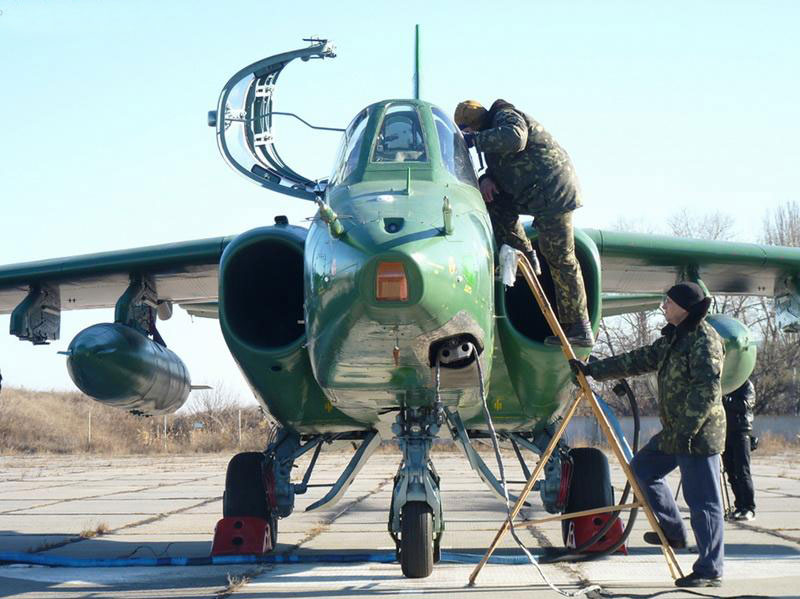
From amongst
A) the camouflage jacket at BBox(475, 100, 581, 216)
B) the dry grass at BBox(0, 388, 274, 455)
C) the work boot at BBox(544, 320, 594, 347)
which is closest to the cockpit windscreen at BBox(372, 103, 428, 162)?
the camouflage jacket at BBox(475, 100, 581, 216)

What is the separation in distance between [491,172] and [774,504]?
6.99 m

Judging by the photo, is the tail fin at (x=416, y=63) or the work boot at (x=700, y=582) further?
the tail fin at (x=416, y=63)

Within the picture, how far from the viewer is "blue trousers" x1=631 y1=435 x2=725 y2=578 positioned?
498 centimetres

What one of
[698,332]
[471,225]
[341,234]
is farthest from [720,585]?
[341,234]

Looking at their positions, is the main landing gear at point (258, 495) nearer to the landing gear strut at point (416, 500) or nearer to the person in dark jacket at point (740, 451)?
the landing gear strut at point (416, 500)

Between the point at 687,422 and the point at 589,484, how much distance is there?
2.39 meters

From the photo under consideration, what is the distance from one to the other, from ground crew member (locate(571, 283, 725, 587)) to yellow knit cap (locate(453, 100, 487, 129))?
6.12ft

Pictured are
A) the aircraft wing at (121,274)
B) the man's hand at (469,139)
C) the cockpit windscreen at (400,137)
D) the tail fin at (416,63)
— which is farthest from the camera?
the tail fin at (416,63)

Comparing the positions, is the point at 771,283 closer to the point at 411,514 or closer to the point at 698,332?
the point at 698,332

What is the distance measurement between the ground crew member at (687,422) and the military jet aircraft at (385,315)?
0.99 metres

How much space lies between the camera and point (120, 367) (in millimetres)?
8102

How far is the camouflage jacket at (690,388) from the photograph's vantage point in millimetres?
5062

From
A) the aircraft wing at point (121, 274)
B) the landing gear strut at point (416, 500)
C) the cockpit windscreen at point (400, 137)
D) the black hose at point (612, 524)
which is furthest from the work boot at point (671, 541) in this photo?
the aircraft wing at point (121, 274)

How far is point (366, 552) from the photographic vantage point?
23.6 ft
